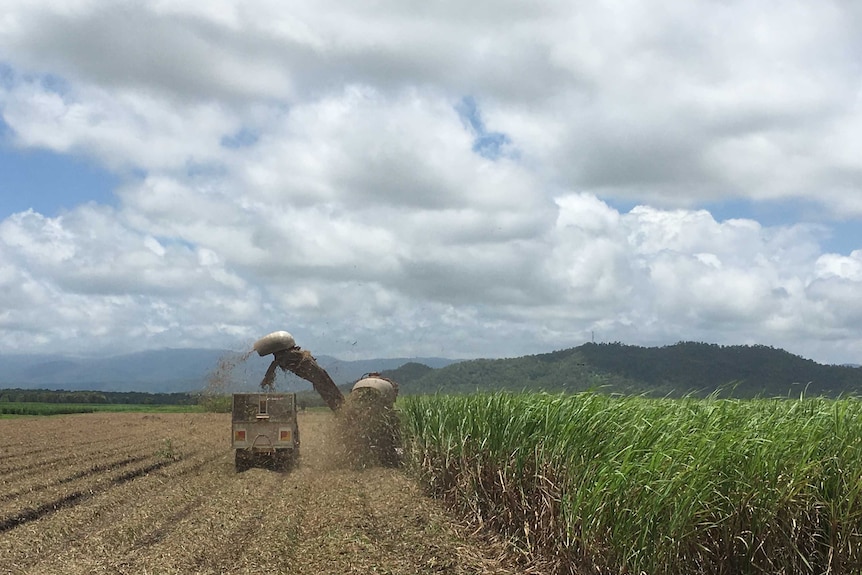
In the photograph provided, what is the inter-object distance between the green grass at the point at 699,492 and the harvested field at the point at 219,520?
133 cm

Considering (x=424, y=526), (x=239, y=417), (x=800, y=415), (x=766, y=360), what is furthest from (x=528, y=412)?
(x=766, y=360)

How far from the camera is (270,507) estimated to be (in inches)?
523

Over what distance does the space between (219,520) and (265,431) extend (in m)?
6.24

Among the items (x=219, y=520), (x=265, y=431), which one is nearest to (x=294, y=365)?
(x=265, y=431)

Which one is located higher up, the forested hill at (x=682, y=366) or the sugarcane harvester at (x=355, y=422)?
the forested hill at (x=682, y=366)

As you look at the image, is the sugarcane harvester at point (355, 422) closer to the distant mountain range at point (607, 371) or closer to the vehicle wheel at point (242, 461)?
the vehicle wheel at point (242, 461)

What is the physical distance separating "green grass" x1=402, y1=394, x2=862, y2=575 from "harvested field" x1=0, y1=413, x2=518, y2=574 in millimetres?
1329

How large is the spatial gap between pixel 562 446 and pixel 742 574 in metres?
2.46

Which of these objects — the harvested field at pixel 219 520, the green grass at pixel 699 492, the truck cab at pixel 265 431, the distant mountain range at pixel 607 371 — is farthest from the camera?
the truck cab at pixel 265 431

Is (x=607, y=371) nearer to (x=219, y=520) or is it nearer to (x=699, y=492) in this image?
(x=219, y=520)

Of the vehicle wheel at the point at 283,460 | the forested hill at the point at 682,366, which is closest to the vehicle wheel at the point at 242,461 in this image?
the vehicle wheel at the point at 283,460

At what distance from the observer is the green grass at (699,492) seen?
7.88 metres

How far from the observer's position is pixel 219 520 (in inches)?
473

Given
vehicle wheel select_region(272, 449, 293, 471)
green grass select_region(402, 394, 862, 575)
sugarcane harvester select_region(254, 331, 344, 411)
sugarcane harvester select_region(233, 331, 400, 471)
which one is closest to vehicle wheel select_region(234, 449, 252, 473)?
sugarcane harvester select_region(233, 331, 400, 471)
